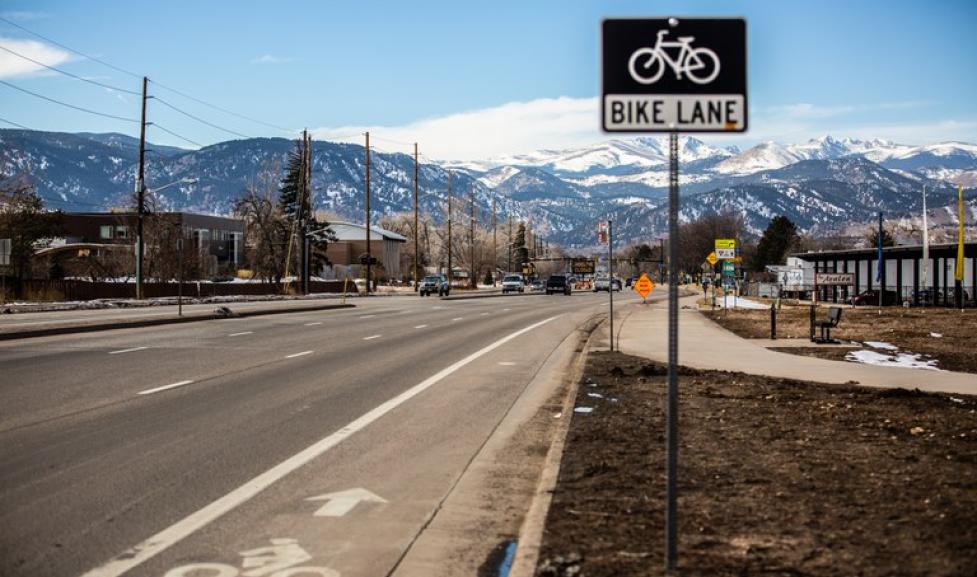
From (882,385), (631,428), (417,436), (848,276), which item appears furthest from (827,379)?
(848,276)

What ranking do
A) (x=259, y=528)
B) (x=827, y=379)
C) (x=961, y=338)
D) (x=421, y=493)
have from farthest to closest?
(x=961, y=338) → (x=827, y=379) → (x=421, y=493) → (x=259, y=528)

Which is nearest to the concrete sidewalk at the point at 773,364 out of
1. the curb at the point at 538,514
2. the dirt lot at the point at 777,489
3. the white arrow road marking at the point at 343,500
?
the dirt lot at the point at 777,489

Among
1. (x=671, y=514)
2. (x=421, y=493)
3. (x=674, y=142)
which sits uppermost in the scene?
(x=674, y=142)

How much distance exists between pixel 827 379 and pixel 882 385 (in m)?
1.11

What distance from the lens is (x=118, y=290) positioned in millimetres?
54094

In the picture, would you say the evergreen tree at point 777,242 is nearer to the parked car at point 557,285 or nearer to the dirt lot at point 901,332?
the parked car at point 557,285

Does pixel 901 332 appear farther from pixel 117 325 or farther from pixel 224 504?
pixel 224 504

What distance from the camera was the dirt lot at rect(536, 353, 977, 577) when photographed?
5.54 m

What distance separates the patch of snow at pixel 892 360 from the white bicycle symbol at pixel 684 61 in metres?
13.9

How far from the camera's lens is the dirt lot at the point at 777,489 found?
554cm

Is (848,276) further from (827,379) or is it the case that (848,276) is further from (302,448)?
(302,448)

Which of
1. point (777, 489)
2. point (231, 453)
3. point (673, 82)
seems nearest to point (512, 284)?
point (231, 453)

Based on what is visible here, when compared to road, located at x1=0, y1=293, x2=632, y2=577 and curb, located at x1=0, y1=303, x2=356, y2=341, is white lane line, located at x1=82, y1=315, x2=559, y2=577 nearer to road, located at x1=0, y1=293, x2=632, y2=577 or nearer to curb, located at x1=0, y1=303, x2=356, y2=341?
road, located at x1=0, y1=293, x2=632, y2=577

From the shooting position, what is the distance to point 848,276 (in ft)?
135
